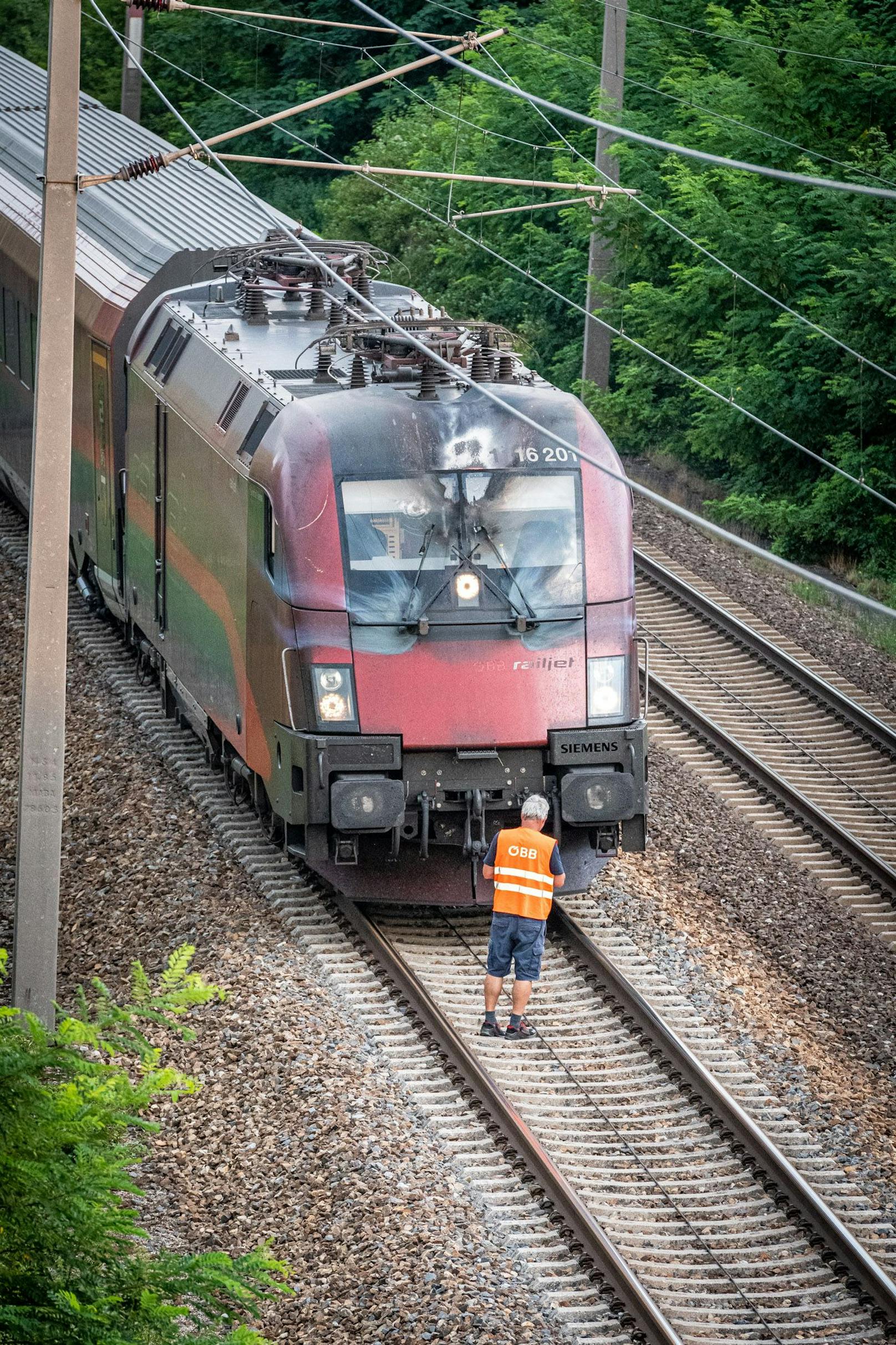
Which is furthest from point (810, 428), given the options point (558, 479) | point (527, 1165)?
point (527, 1165)

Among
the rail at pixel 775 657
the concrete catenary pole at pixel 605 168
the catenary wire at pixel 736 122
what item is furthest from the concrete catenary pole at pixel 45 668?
the concrete catenary pole at pixel 605 168

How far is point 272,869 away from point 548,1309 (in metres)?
5.20

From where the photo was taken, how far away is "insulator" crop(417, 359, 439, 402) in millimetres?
11859

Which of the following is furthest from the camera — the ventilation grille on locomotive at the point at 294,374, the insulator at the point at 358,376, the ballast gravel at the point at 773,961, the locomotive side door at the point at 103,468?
the locomotive side door at the point at 103,468

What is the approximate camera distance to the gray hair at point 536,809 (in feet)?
35.3

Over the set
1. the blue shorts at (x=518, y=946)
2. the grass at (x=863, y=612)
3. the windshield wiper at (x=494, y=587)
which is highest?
the windshield wiper at (x=494, y=587)

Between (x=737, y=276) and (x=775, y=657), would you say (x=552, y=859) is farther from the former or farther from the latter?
(x=737, y=276)

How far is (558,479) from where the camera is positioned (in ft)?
38.5

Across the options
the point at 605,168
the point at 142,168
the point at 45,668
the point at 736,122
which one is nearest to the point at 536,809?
the point at 45,668

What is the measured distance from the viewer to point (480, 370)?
12328mm

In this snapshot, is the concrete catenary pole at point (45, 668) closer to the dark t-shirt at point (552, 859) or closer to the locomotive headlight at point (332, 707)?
the locomotive headlight at point (332, 707)

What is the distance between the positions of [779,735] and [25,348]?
8729 millimetres

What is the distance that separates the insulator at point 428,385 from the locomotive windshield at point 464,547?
0.57 m

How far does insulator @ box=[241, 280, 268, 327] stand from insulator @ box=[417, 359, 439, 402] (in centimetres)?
254
